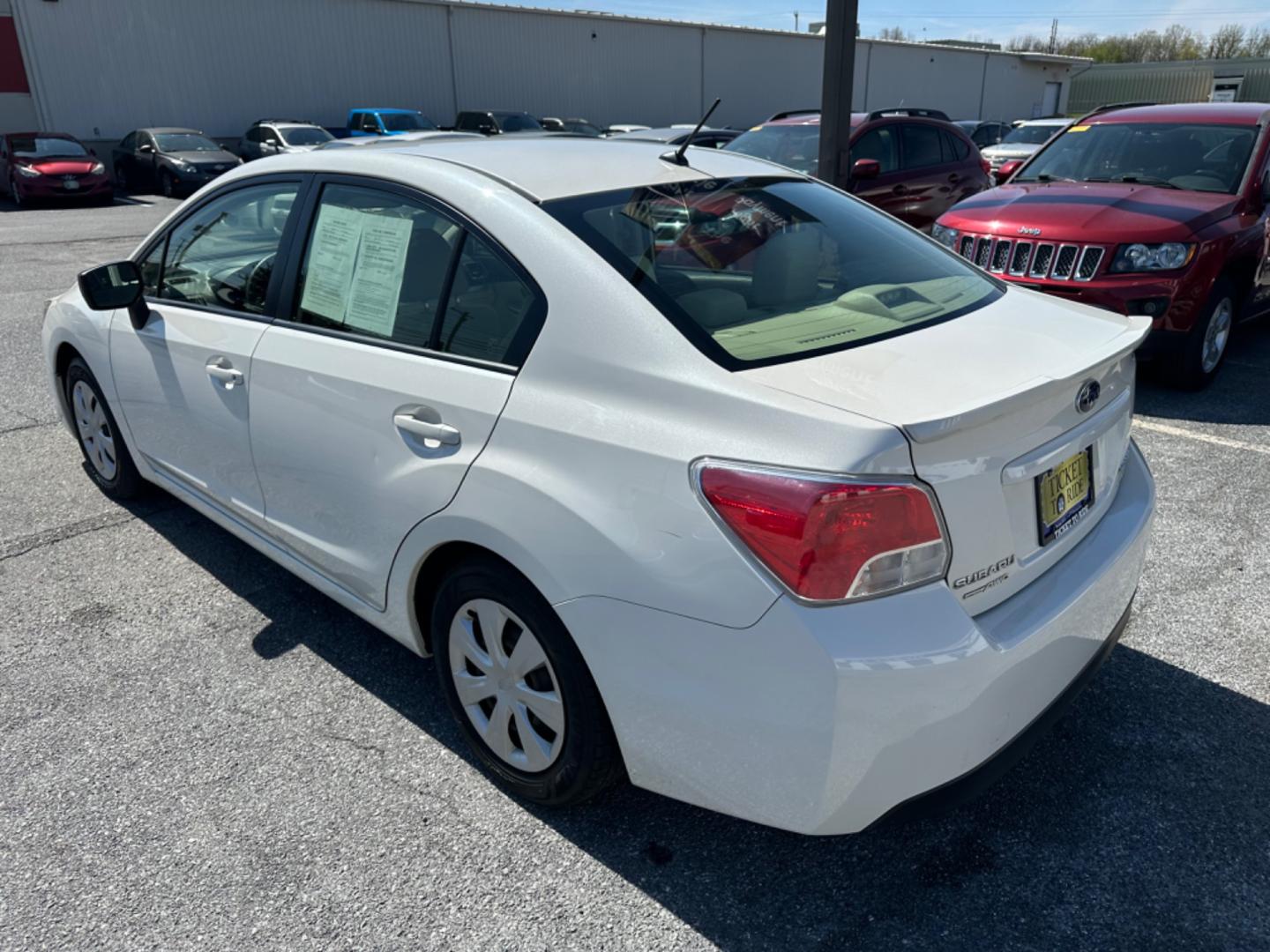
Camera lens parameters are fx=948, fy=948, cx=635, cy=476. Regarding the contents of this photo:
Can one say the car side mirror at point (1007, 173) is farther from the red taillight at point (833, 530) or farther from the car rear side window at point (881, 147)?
the red taillight at point (833, 530)

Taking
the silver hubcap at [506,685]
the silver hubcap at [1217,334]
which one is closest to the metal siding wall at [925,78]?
the silver hubcap at [1217,334]

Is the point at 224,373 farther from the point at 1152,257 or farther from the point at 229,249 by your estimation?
the point at 1152,257

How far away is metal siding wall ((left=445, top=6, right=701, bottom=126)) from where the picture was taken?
102 feet

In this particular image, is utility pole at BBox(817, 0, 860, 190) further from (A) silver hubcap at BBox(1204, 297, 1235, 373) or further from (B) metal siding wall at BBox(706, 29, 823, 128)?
(B) metal siding wall at BBox(706, 29, 823, 128)

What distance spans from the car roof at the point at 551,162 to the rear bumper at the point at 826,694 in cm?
118

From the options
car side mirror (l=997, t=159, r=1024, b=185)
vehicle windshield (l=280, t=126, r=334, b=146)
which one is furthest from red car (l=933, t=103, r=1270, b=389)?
vehicle windshield (l=280, t=126, r=334, b=146)

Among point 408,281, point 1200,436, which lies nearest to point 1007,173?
point 1200,436

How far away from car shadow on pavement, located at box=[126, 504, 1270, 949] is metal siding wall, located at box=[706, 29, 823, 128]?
1417 inches

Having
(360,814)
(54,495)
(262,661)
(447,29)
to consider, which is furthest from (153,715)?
(447,29)

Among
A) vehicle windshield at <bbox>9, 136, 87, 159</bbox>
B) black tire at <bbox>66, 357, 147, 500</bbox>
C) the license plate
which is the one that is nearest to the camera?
the license plate

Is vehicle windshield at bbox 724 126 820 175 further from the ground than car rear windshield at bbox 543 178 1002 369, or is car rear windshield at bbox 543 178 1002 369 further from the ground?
car rear windshield at bbox 543 178 1002 369

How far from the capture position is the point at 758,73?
128 feet

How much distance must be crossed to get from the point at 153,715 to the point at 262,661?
1.24ft

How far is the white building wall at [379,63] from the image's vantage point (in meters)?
24.4
